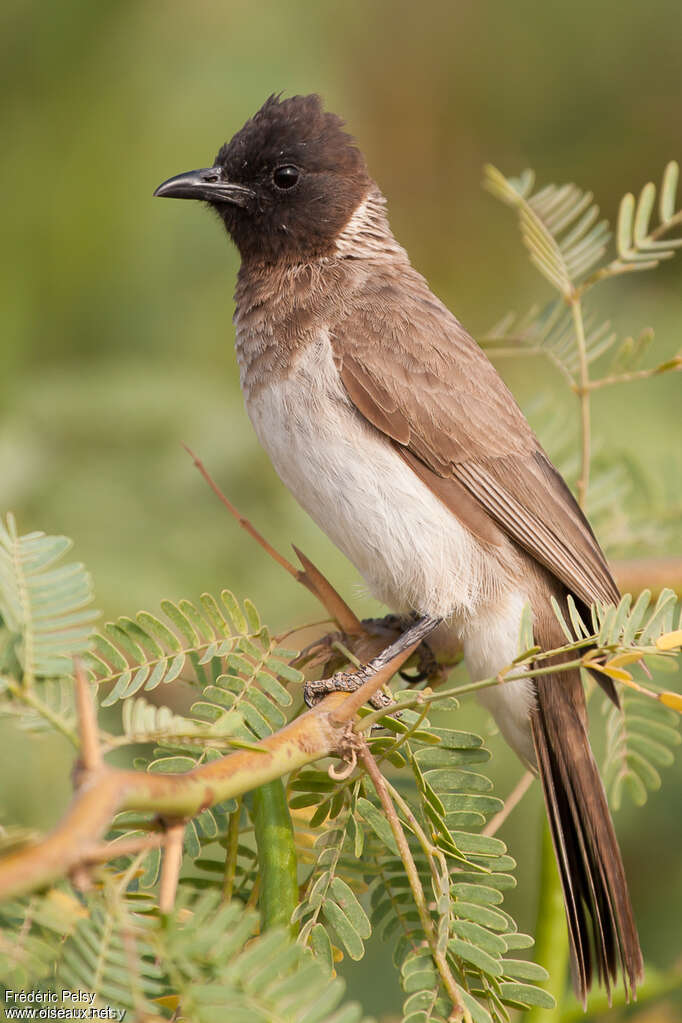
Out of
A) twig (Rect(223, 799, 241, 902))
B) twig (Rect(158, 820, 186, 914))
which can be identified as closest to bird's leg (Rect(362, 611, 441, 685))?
twig (Rect(223, 799, 241, 902))

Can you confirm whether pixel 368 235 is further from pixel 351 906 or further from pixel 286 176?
pixel 351 906

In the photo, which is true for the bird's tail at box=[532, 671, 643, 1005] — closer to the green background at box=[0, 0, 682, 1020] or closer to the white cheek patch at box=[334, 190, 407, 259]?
the green background at box=[0, 0, 682, 1020]

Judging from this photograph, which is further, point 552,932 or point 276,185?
point 276,185

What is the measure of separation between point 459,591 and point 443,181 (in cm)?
257

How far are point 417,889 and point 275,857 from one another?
218 millimetres

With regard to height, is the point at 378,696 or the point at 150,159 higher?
the point at 150,159

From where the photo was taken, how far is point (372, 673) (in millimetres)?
2447

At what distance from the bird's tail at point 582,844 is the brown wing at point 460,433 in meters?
0.29

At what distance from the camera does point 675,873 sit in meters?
3.21

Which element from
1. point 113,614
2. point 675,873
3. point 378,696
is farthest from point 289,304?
point 675,873

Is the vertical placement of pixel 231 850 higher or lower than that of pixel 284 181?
lower

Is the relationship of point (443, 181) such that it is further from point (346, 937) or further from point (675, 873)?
point (346, 937)

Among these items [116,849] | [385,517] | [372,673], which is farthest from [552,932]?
[116,849]

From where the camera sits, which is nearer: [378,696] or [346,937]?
[346,937]
